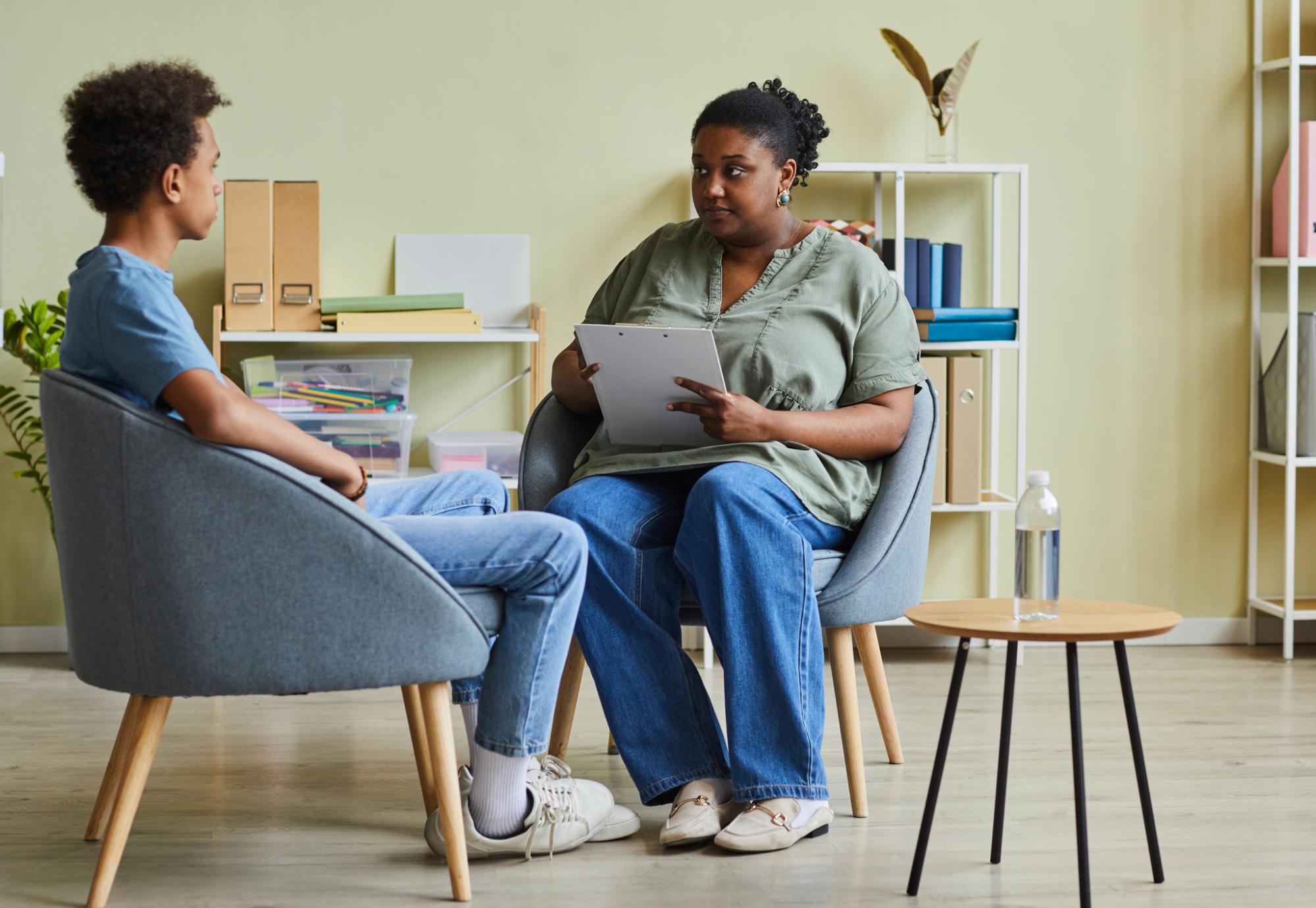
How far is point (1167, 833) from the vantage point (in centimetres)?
211

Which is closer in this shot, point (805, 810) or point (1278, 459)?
point (805, 810)

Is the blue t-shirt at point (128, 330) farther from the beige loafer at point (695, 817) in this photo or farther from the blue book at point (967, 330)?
the blue book at point (967, 330)

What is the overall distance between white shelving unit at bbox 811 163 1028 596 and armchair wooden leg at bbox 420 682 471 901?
1820 mm

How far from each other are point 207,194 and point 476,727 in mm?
819

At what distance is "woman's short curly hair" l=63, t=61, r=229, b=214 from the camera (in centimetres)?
172

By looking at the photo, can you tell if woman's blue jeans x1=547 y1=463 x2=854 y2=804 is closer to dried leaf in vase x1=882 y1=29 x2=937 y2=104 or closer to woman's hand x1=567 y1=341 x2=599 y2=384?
woman's hand x1=567 y1=341 x2=599 y2=384

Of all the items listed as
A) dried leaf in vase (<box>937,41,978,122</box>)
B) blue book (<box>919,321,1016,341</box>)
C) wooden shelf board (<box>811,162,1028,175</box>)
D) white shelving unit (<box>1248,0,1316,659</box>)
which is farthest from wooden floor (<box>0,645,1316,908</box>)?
dried leaf in vase (<box>937,41,978,122</box>)

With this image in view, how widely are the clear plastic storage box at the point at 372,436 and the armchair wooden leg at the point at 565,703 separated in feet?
3.31

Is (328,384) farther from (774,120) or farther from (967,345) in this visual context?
(967,345)

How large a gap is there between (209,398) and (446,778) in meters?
0.58

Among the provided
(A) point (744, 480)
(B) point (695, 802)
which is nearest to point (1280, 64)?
(A) point (744, 480)

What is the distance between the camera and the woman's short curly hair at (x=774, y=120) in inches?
92.4

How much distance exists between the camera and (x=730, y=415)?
2174 millimetres

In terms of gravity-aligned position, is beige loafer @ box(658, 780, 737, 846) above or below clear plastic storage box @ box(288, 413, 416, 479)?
below
